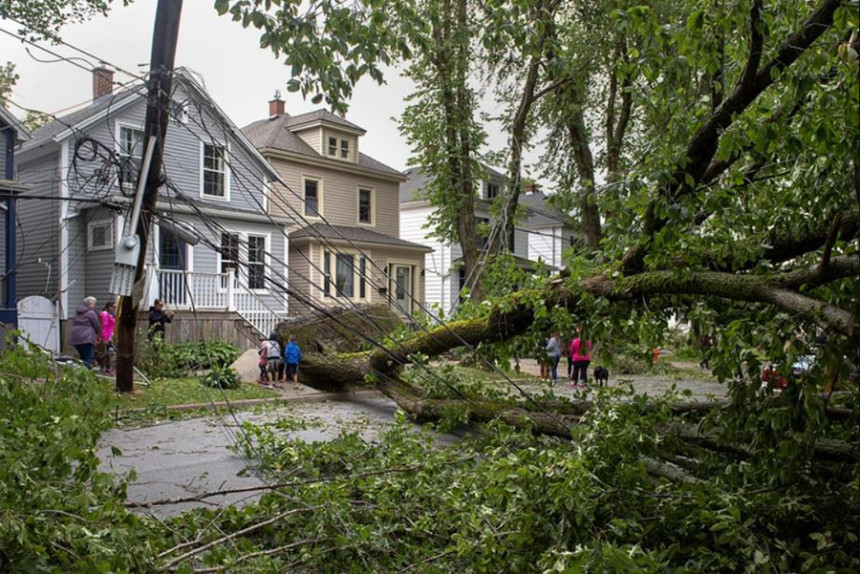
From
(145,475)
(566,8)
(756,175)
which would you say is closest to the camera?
(756,175)

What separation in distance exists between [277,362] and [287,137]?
15.4m

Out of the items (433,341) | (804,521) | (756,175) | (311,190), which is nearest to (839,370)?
(804,521)

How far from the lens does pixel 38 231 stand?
22531 mm

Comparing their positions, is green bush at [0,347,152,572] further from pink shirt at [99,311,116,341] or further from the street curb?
pink shirt at [99,311,116,341]

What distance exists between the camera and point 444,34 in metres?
18.2

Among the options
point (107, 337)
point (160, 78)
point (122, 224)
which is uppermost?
point (122, 224)

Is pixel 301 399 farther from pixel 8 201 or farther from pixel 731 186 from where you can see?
pixel 8 201

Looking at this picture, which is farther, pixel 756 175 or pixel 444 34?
pixel 444 34

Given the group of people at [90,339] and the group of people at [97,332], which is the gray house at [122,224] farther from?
the group of people at [90,339]

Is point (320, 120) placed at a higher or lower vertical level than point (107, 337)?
higher

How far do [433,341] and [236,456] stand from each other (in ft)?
8.44

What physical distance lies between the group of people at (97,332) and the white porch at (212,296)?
216 cm

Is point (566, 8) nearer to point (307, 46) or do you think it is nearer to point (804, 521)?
point (307, 46)

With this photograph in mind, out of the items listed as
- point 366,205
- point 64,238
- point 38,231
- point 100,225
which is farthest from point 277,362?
point 366,205
